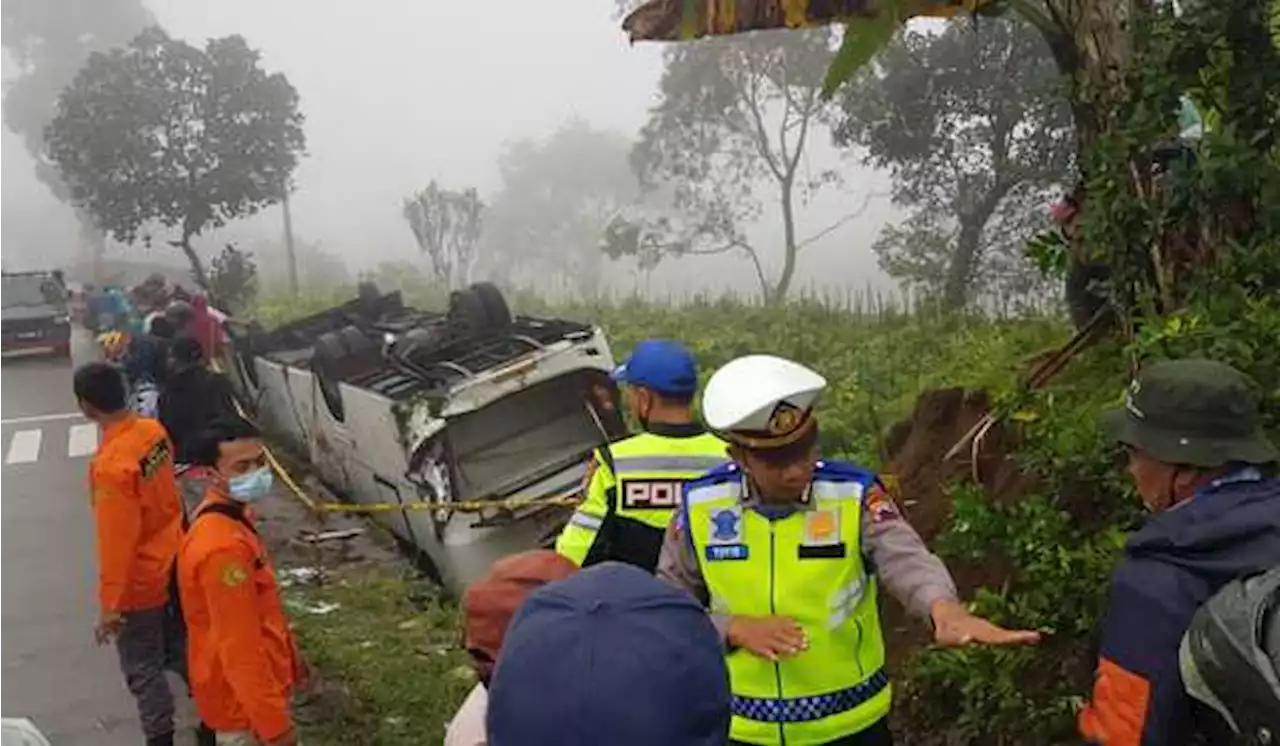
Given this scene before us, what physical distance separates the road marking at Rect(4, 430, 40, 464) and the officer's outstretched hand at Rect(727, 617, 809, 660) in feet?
42.3

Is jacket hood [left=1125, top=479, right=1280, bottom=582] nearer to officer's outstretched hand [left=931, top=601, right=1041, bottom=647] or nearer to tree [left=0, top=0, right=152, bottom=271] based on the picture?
officer's outstretched hand [left=931, top=601, right=1041, bottom=647]

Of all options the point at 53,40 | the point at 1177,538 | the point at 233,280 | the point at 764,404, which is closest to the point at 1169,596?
the point at 1177,538

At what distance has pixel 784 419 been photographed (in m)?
2.81

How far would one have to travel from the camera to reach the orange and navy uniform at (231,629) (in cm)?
405

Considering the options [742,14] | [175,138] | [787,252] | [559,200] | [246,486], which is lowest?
[559,200]

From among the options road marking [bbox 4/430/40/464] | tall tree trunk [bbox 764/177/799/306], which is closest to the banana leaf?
road marking [bbox 4/430/40/464]

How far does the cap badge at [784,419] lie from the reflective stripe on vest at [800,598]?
0.53 feet

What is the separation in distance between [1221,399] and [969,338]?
7.83 metres

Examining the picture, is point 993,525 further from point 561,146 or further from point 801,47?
point 561,146

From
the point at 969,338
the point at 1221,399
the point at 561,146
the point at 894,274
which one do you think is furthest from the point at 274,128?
the point at 561,146

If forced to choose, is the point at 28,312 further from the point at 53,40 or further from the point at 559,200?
the point at 559,200

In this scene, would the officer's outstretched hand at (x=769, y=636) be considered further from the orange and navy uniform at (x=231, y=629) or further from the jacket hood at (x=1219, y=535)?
the orange and navy uniform at (x=231, y=629)

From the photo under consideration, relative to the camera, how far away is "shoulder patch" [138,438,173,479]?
5098 mm

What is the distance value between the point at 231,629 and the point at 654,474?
1.46 meters
